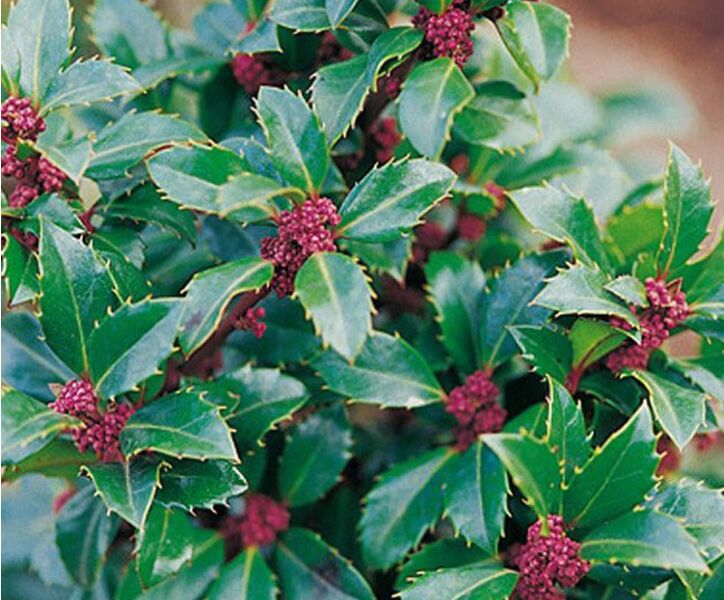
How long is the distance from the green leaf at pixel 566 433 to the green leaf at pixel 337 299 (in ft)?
0.57

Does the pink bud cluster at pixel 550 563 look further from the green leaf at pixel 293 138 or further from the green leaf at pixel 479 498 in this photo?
the green leaf at pixel 293 138

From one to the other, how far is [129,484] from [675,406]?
0.47m

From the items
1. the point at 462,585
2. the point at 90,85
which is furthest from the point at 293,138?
the point at 462,585

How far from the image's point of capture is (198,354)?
1.10 m

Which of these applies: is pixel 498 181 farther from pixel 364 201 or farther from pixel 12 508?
pixel 12 508

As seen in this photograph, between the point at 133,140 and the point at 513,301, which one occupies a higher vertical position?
the point at 133,140

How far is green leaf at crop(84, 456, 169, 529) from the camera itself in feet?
2.89

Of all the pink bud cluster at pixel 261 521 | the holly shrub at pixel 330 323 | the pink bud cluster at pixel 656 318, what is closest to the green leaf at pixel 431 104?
the holly shrub at pixel 330 323

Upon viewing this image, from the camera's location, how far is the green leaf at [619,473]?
90 centimetres

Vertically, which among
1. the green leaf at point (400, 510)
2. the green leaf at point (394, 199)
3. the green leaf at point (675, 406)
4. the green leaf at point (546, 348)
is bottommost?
the green leaf at point (400, 510)

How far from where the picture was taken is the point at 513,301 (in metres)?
1.13

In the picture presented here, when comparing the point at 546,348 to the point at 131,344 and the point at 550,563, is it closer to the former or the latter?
the point at 550,563

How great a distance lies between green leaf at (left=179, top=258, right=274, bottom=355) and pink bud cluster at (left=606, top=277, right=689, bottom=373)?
33 centimetres

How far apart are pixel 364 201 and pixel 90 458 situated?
34 cm
